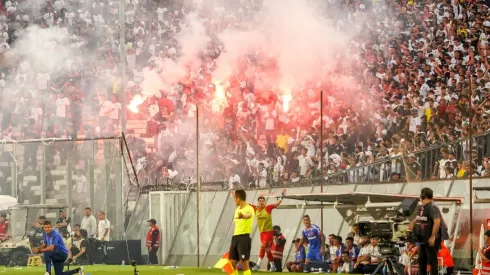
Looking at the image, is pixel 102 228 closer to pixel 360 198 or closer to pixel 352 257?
pixel 352 257

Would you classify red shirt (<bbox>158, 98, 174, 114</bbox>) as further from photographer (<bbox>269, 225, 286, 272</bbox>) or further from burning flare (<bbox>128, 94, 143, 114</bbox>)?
photographer (<bbox>269, 225, 286, 272</bbox>)

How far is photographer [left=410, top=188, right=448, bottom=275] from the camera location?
2019 cm

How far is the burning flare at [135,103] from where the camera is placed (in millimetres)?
47600

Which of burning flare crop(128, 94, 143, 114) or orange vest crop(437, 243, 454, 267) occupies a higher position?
burning flare crop(128, 94, 143, 114)

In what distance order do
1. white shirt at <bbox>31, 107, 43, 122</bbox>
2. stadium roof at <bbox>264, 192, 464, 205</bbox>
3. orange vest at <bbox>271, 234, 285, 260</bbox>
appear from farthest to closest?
white shirt at <bbox>31, 107, 43, 122</bbox>
orange vest at <bbox>271, 234, 285, 260</bbox>
stadium roof at <bbox>264, 192, 464, 205</bbox>

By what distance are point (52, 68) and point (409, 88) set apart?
72.4 ft

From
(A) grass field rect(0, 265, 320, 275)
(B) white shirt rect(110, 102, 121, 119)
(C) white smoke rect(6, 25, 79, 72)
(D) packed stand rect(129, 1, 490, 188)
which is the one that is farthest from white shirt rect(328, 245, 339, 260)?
(C) white smoke rect(6, 25, 79, 72)

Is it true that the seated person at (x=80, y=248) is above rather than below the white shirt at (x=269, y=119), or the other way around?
below

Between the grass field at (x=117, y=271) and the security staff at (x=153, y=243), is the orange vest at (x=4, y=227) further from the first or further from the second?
the security staff at (x=153, y=243)

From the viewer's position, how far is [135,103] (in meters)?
48.2

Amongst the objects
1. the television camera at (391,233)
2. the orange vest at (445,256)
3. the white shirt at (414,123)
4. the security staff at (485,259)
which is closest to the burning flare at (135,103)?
the white shirt at (414,123)

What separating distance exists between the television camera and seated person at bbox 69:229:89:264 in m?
17.5

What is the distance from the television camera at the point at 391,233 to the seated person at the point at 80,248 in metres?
17.5

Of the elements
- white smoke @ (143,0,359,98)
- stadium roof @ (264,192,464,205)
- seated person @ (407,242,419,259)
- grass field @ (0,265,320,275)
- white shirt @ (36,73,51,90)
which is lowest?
grass field @ (0,265,320,275)
